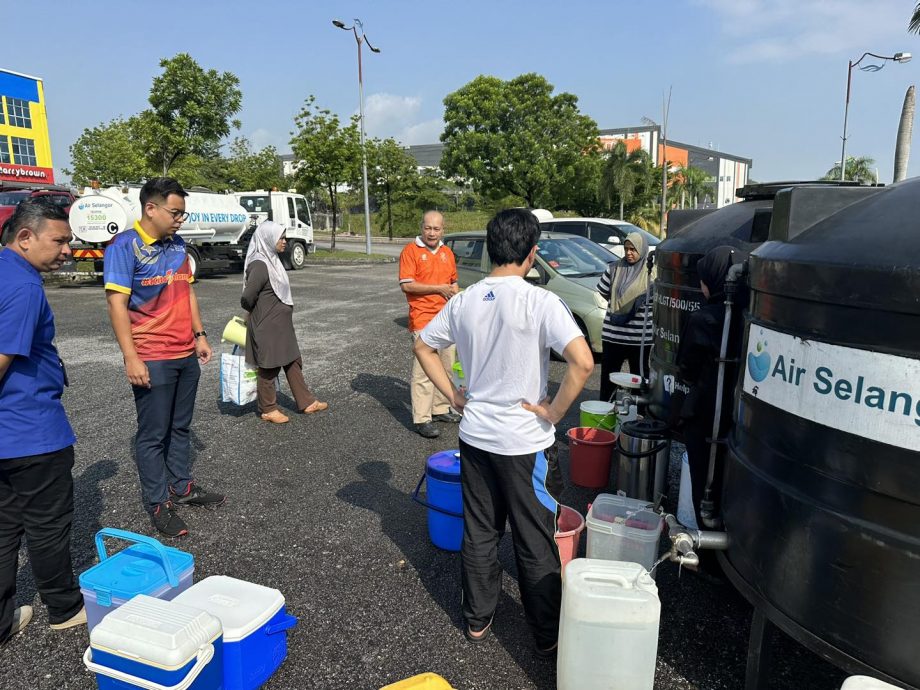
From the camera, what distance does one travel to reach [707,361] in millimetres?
3014

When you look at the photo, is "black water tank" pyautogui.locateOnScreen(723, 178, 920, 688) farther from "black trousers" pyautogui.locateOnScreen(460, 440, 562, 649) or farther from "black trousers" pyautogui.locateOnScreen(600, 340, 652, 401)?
"black trousers" pyautogui.locateOnScreen(600, 340, 652, 401)

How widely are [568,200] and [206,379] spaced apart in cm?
3267

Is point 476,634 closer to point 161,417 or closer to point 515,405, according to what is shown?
point 515,405

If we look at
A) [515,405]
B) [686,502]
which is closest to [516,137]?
[686,502]

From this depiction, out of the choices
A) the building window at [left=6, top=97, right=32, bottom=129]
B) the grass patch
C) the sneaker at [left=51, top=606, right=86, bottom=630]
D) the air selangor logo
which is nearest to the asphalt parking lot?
the sneaker at [left=51, top=606, right=86, bottom=630]

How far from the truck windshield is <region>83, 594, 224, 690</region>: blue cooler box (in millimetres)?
19878

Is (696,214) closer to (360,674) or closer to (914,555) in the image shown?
(914,555)

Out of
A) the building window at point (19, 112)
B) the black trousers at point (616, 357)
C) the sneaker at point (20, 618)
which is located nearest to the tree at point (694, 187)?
the building window at point (19, 112)

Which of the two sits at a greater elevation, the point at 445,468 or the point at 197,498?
the point at 445,468

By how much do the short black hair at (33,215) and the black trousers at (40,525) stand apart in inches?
38.9

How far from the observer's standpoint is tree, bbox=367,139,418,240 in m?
34.3

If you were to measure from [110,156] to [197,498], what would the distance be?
1168 inches

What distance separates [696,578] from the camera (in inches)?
130

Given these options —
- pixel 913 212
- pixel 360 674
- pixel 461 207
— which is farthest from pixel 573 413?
pixel 461 207
